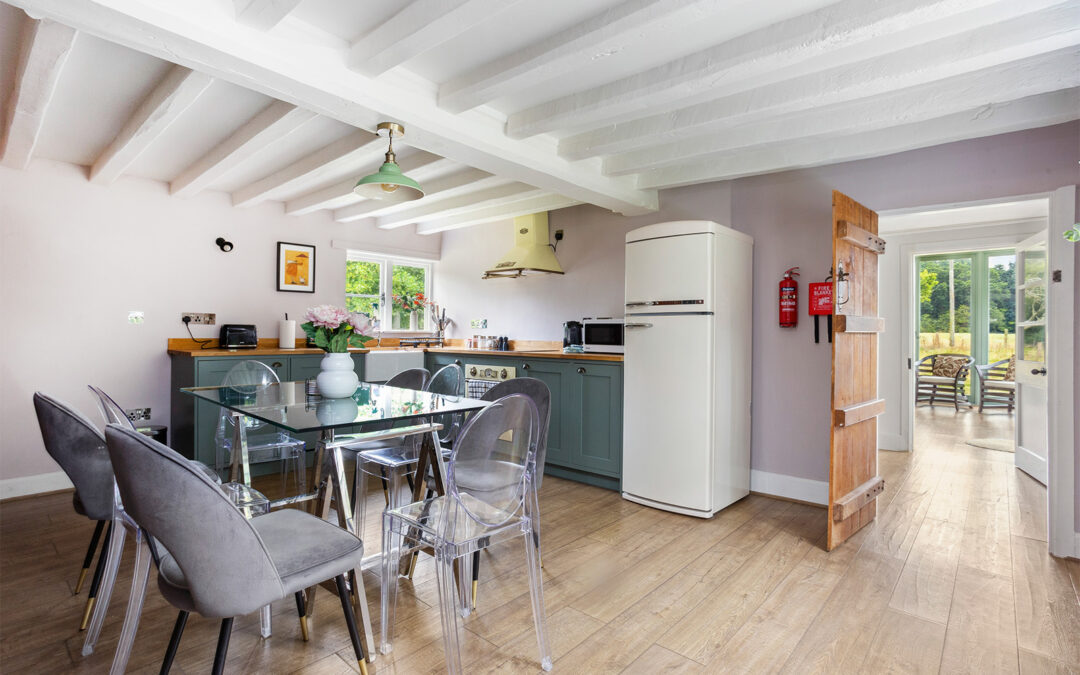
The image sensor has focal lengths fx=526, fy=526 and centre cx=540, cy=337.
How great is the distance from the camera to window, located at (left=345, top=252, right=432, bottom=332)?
5.55m

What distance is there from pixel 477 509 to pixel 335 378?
3.73ft

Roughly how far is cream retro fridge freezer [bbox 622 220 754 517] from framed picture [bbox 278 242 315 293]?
10.5 feet

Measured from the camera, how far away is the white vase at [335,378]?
2.54 meters

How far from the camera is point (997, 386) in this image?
25.1 ft

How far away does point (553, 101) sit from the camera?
2766mm

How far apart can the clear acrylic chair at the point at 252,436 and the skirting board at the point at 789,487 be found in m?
3.06

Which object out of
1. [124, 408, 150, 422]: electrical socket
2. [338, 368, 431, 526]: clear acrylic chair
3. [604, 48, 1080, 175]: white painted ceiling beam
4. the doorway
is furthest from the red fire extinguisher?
the doorway

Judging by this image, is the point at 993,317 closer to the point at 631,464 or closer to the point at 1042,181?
the point at 1042,181

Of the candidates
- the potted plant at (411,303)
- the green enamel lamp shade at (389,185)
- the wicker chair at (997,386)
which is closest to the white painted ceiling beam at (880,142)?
the green enamel lamp shade at (389,185)

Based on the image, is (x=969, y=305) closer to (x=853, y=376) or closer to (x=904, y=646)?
(x=853, y=376)

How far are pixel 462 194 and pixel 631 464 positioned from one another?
265 centimetres

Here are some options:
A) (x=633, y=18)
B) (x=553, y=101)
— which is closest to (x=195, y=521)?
(x=633, y=18)

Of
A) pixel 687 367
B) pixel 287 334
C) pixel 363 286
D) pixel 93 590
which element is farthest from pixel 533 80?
pixel 363 286

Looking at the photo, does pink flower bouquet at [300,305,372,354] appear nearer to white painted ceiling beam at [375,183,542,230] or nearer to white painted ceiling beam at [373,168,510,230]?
white painted ceiling beam at [373,168,510,230]
